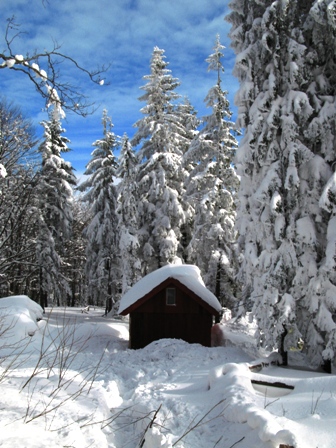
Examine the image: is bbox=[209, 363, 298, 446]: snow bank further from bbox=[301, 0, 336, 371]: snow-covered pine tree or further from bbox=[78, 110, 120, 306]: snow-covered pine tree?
bbox=[78, 110, 120, 306]: snow-covered pine tree

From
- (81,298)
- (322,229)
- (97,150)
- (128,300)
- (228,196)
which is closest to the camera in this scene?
(322,229)

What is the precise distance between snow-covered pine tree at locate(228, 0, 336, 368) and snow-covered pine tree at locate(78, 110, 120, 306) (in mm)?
15661

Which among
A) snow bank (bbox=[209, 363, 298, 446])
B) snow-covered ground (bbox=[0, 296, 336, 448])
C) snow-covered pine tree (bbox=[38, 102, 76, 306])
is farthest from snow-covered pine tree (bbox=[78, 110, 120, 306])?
snow bank (bbox=[209, 363, 298, 446])

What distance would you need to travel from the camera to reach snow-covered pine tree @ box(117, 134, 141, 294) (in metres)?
22.2

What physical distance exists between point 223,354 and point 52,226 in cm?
1693

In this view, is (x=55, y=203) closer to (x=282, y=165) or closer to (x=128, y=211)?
(x=128, y=211)

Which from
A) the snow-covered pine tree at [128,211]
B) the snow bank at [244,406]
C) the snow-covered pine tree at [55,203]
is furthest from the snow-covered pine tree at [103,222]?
the snow bank at [244,406]

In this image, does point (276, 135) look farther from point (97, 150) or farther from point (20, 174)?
point (97, 150)

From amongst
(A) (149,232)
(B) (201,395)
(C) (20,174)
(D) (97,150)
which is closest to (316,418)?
(B) (201,395)

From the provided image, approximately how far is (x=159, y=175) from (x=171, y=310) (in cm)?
918

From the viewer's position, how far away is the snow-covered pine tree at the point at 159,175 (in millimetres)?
22047

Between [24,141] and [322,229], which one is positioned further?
[24,141]

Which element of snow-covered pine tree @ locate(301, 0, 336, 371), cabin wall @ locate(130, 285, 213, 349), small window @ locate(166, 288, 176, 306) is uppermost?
snow-covered pine tree @ locate(301, 0, 336, 371)

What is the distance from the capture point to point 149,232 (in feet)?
75.6
